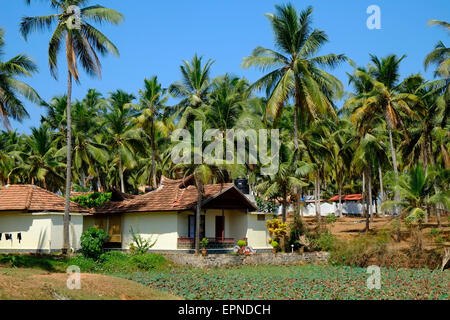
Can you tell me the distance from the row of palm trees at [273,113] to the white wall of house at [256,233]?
78.3 inches

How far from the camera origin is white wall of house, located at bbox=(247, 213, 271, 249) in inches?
1238

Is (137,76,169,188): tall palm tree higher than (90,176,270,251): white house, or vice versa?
(137,76,169,188): tall palm tree

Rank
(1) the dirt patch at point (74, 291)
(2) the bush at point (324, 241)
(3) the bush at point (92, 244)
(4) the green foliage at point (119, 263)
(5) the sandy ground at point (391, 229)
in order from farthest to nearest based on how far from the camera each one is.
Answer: (2) the bush at point (324, 241) → (5) the sandy ground at point (391, 229) → (3) the bush at point (92, 244) → (4) the green foliage at point (119, 263) → (1) the dirt patch at point (74, 291)

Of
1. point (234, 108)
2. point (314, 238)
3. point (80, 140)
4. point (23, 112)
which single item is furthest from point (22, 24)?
point (314, 238)

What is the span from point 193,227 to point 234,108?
7.66 meters

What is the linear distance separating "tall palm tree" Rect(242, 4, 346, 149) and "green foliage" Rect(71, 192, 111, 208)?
40.3 ft

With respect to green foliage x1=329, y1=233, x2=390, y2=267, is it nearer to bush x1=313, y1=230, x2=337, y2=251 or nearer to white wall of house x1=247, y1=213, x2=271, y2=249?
bush x1=313, y1=230, x2=337, y2=251

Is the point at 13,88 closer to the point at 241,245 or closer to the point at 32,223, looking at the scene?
the point at 32,223

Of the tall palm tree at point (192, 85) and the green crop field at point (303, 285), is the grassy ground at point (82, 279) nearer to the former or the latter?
the green crop field at point (303, 285)

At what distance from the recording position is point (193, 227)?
28984 mm

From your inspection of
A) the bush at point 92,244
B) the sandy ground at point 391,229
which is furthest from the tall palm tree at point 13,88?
the sandy ground at point 391,229

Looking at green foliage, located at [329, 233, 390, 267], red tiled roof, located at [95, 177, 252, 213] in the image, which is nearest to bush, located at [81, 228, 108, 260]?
red tiled roof, located at [95, 177, 252, 213]

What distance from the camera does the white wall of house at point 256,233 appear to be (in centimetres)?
3145

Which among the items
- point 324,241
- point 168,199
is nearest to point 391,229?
point 324,241
